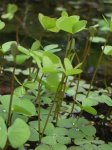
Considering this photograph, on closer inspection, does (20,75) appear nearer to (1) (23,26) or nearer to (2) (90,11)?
(1) (23,26)

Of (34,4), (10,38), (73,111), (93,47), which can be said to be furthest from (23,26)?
(73,111)

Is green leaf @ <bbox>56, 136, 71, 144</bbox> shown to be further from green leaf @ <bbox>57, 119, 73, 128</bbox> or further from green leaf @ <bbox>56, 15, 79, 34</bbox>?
green leaf @ <bbox>56, 15, 79, 34</bbox>

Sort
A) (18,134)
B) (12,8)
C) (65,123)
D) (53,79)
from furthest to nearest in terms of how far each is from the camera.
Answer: (12,8) < (65,123) < (53,79) < (18,134)

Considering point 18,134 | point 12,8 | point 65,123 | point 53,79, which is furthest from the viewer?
point 12,8

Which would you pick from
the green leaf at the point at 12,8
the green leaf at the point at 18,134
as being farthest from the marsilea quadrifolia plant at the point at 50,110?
the green leaf at the point at 12,8

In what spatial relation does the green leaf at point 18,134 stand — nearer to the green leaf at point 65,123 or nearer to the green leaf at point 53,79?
the green leaf at point 53,79

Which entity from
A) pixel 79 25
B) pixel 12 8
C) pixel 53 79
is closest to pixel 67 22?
pixel 79 25

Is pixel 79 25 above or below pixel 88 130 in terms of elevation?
above

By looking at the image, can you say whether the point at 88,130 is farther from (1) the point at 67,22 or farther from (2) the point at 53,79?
(1) the point at 67,22
